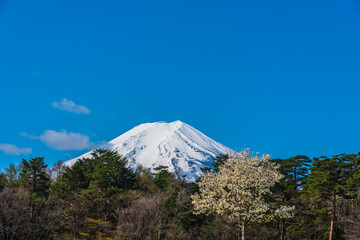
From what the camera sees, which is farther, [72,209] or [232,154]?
[72,209]

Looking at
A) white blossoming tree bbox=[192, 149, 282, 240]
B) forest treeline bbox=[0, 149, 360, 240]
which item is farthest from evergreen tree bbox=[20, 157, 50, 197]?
white blossoming tree bbox=[192, 149, 282, 240]

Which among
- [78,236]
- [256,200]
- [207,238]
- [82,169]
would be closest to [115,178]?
[82,169]

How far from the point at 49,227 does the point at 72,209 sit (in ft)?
12.2

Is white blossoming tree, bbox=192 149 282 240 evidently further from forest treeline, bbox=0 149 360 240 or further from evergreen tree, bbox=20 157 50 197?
evergreen tree, bbox=20 157 50 197

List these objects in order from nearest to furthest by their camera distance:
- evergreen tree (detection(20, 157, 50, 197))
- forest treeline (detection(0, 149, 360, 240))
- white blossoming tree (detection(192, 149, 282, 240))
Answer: white blossoming tree (detection(192, 149, 282, 240)) < forest treeline (detection(0, 149, 360, 240)) < evergreen tree (detection(20, 157, 50, 197))

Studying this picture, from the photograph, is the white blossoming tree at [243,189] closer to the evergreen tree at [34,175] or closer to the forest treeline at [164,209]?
the forest treeline at [164,209]

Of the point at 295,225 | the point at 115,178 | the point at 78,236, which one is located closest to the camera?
the point at 295,225

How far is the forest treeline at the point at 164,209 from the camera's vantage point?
25078 mm

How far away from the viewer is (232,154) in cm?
1948

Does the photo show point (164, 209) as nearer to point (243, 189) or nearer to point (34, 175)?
point (243, 189)

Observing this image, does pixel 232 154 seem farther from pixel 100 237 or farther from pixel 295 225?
pixel 100 237

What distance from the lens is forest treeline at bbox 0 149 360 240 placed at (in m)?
25.1

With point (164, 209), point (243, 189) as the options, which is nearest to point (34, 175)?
point (164, 209)

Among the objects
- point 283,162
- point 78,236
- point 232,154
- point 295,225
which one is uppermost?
point 283,162
